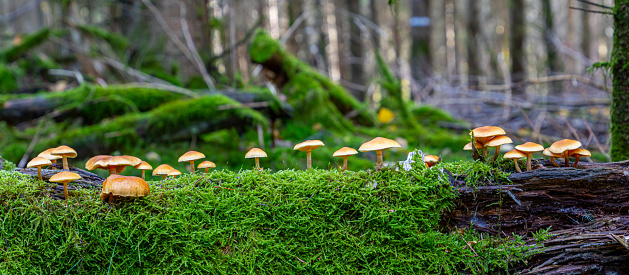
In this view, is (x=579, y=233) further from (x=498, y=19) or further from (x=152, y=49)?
(x=498, y=19)

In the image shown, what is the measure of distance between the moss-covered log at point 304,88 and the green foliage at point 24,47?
732 cm

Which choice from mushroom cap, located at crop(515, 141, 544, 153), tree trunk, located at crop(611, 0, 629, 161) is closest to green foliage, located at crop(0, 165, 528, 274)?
mushroom cap, located at crop(515, 141, 544, 153)

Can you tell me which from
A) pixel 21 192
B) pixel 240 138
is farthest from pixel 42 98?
pixel 21 192

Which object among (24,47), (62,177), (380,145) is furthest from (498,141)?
(24,47)

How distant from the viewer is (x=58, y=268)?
1787 mm

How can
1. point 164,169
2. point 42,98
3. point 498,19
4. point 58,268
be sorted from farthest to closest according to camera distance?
point 498,19, point 42,98, point 164,169, point 58,268

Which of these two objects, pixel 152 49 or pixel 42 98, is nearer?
pixel 42 98

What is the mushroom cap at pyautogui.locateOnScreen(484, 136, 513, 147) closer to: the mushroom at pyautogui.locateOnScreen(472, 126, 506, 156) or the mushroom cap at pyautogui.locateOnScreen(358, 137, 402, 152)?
the mushroom at pyautogui.locateOnScreen(472, 126, 506, 156)

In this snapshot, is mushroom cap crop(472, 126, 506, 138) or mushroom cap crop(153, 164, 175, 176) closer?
mushroom cap crop(472, 126, 506, 138)

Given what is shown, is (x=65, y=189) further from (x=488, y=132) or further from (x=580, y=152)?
Answer: (x=580, y=152)

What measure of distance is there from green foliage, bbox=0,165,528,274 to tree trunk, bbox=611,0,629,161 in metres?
1.79

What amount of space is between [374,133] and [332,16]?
40.1 ft

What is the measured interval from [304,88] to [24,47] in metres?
9.10

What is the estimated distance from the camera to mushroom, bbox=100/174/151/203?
175cm
